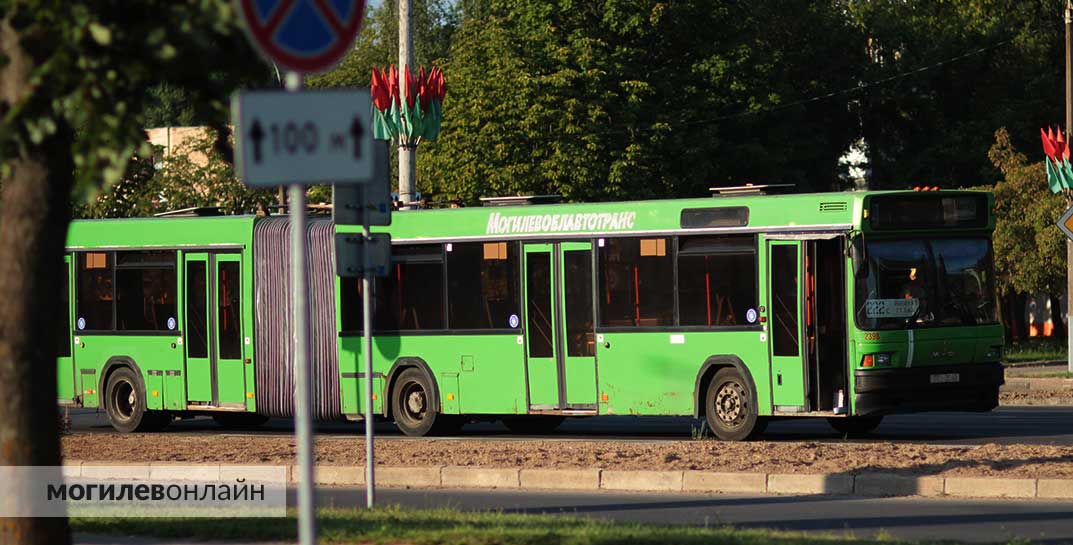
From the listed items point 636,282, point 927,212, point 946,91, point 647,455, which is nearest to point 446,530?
point 647,455

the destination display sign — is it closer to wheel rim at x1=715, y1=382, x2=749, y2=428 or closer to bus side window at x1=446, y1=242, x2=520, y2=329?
wheel rim at x1=715, y1=382, x2=749, y2=428

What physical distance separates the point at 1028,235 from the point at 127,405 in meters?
24.9

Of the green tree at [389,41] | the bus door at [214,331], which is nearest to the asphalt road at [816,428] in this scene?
the bus door at [214,331]

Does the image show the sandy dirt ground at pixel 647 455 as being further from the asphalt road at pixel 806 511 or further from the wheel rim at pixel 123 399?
the wheel rim at pixel 123 399

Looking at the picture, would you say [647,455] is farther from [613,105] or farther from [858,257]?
[613,105]

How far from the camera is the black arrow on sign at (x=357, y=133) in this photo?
26.9ft

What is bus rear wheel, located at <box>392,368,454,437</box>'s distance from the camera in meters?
24.0

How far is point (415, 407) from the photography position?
24328mm

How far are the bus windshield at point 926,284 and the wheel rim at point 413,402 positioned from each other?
636cm

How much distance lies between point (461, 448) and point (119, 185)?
36119 mm

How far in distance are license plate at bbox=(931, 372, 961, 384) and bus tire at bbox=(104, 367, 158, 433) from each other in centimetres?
1150

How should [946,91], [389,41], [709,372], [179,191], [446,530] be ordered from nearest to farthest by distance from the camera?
[446,530]
[709,372]
[179,191]
[946,91]
[389,41]

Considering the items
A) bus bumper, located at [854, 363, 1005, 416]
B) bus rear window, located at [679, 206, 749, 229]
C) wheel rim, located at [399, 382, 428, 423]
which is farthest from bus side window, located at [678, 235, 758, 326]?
wheel rim, located at [399, 382, 428, 423]

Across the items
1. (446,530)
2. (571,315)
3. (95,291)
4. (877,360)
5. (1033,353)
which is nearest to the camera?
(446,530)
